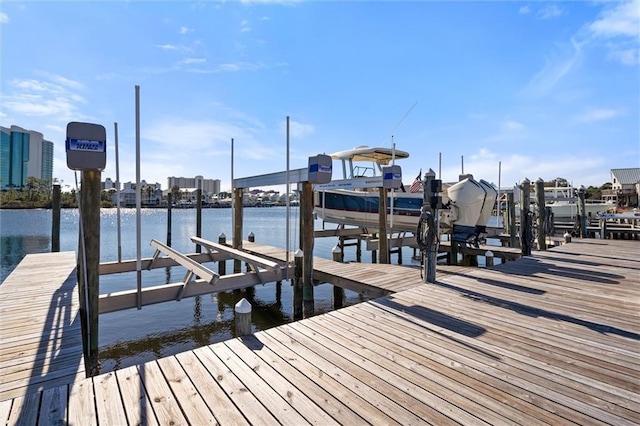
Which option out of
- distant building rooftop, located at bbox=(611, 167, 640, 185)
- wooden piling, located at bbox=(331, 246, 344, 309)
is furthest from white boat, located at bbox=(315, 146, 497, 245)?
distant building rooftop, located at bbox=(611, 167, 640, 185)

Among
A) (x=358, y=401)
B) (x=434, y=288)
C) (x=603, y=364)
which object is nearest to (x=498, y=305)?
(x=434, y=288)

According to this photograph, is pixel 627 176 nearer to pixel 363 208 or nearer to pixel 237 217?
pixel 363 208

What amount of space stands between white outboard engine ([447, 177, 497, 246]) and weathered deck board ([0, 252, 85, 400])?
33.6 feet

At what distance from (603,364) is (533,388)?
A: 942 millimetres

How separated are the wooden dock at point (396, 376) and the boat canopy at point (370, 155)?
8.99 metres

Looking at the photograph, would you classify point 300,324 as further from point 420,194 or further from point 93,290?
→ point 420,194

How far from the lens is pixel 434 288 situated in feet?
18.1

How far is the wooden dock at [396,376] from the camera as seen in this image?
87.4 inches

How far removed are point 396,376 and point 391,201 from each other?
800cm

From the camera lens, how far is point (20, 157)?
284 ft

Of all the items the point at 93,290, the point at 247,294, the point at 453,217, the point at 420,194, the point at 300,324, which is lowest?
the point at 247,294

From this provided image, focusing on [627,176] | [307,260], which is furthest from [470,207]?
[627,176]

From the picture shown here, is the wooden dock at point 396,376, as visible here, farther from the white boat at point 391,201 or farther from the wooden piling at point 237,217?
the wooden piling at point 237,217

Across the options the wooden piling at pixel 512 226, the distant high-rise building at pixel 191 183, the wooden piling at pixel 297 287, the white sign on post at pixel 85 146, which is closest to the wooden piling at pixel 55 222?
the white sign on post at pixel 85 146
